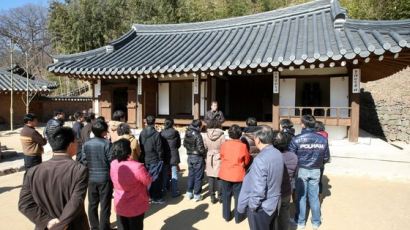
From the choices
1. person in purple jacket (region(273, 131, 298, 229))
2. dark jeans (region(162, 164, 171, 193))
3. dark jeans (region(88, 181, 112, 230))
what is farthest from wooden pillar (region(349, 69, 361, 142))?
dark jeans (region(88, 181, 112, 230))

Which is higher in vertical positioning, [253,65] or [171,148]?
[253,65]

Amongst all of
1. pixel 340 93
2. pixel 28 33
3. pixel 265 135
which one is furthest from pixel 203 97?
pixel 28 33

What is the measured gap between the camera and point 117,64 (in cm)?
1053

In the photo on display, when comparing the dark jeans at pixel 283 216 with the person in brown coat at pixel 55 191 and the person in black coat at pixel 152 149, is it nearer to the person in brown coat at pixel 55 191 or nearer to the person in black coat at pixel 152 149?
the person in brown coat at pixel 55 191

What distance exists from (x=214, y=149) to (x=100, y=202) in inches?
83.0

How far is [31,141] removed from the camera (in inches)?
238

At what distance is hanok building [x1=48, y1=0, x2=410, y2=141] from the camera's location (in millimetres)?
7891

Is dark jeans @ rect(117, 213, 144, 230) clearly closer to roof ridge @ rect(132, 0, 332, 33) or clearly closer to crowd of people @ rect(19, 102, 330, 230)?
crowd of people @ rect(19, 102, 330, 230)

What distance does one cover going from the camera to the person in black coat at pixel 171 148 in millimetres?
6039

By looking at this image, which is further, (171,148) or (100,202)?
(171,148)

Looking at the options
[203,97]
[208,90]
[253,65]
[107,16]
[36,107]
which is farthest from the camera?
[107,16]

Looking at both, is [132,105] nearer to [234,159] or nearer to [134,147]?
[134,147]

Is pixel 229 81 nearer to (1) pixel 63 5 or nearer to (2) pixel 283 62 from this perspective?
(2) pixel 283 62

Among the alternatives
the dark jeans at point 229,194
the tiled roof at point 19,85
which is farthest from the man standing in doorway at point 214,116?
the tiled roof at point 19,85
